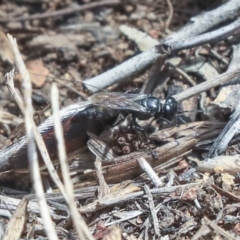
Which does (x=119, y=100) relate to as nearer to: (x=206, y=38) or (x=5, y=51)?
(x=206, y=38)

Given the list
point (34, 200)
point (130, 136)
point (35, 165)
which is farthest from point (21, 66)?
point (130, 136)

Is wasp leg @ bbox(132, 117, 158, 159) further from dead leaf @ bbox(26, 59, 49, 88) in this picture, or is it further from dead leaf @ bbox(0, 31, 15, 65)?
dead leaf @ bbox(0, 31, 15, 65)

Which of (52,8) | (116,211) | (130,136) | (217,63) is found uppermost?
(52,8)

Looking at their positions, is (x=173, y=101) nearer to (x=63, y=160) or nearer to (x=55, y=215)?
(x=55, y=215)

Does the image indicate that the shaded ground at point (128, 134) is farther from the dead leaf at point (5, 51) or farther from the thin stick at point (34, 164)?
the thin stick at point (34, 164)

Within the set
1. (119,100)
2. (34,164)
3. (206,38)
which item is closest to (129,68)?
(119,100)

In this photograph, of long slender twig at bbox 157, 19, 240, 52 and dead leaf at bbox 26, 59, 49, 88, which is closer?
long slender twig at bbox 157, 19, 240, 52

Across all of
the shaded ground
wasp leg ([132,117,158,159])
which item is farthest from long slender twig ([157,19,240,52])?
wasp leg ([132,117,158,159])
